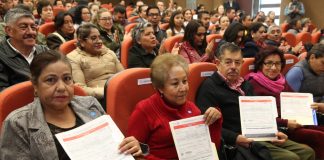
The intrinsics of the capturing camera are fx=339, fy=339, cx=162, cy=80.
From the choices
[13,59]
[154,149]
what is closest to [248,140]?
[154,149]

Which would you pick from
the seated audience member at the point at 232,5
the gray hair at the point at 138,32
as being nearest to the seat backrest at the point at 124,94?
the gray hair at the point at 138,32

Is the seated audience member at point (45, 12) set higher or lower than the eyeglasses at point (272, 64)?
higher

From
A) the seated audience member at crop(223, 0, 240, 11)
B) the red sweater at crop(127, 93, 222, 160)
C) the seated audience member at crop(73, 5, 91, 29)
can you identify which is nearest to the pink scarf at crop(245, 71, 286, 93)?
the red sweater at crop(127, 93, 222, 160)

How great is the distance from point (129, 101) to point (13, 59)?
2.97 feet

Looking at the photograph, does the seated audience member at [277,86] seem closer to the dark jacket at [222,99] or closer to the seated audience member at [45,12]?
the dark jacket at [222,99]

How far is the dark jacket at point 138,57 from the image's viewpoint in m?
3.44

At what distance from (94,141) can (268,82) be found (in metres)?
1.80

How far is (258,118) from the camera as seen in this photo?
7.19ft

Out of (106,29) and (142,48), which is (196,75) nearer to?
(142,48)

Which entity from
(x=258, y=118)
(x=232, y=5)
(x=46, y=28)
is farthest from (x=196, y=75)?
(x=232, y=5)

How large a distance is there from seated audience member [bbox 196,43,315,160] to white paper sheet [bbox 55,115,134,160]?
93cm

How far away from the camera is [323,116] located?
278 cm

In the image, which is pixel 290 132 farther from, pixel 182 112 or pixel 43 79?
pixel 43 79

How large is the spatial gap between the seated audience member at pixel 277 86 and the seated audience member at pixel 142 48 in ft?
3.61
